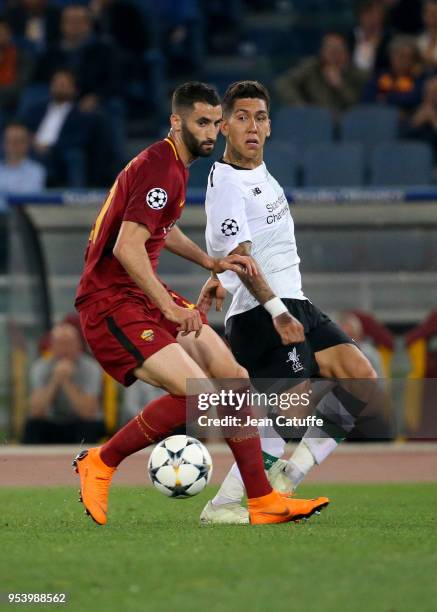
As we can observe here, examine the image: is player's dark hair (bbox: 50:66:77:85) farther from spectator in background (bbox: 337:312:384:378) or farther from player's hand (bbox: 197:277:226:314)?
player's hand (bbox: 197:277:226:314)

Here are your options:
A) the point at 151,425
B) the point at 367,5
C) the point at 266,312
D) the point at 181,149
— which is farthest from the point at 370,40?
the point at 151,425

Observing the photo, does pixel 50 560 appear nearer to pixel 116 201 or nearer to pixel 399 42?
pixel 116 201

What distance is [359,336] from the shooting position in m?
12.6

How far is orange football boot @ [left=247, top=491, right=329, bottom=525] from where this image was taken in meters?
6.89

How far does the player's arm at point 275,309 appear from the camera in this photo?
23.1 feet

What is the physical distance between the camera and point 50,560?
558 cm

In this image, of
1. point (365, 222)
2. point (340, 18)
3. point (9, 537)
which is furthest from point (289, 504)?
point (340, 18)

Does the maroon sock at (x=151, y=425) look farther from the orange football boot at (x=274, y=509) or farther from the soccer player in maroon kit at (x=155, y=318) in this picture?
the orange football boot at (x=274, y=509)

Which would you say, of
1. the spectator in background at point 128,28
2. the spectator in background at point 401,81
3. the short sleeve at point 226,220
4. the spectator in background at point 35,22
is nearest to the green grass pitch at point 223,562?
the short sleeve at point 226,220

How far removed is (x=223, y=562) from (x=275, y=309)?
1.91 metres

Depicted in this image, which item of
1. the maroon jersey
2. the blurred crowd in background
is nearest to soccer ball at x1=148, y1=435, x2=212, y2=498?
the maroon jersey

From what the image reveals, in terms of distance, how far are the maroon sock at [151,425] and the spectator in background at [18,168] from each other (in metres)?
7.65

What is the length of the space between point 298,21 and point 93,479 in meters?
11.0

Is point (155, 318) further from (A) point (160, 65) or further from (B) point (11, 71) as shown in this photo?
(B) point (11, 71)
